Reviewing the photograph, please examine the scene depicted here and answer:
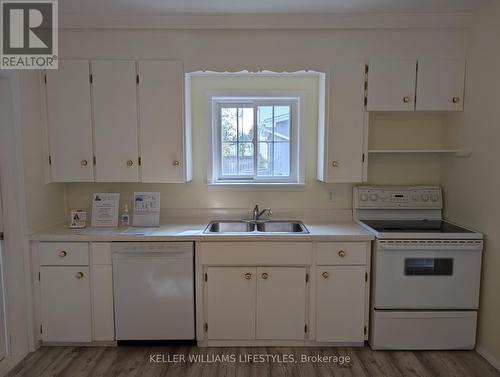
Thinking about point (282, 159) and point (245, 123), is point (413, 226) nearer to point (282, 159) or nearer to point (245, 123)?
point (282, 159)

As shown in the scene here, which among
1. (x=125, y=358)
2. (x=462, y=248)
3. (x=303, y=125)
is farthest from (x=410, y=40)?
(x=125, y=358)

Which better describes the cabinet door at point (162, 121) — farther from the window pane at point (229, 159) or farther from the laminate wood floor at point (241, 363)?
the laminate wood floor at point (241, 363)

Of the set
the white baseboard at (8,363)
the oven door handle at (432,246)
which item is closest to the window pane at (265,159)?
the oven door handle at (432,246)

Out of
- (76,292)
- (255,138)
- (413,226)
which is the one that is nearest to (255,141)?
(255,138)

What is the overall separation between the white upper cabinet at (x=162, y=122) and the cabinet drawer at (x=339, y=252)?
120 centimetres

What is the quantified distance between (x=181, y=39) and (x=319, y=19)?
1.05 metres

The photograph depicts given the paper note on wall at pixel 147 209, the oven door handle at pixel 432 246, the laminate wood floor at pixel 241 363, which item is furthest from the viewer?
the paper note on wall at pixel 147 209

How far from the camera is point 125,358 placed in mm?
2451

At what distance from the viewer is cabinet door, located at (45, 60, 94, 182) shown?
8.47 feet

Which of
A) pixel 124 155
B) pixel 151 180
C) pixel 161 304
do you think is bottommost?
pixel 161 304

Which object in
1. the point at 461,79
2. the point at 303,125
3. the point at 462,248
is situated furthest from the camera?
the point at 303,125

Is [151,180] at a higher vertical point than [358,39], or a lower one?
lower

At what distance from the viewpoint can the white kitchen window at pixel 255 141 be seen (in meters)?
3.03

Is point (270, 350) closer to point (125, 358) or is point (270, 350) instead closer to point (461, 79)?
point (125, 358)
